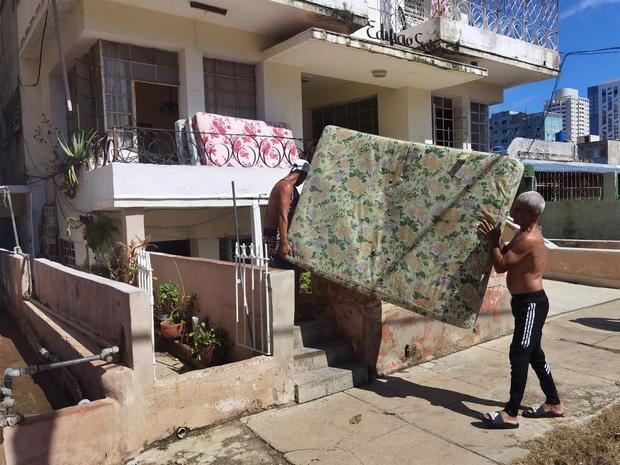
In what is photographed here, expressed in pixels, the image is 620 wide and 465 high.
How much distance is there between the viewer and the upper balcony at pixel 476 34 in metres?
10.8

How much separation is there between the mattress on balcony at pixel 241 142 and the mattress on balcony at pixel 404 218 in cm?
340

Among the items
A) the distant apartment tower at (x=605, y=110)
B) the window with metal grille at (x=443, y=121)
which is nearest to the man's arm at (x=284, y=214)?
the window with metal grille at (x=443, y=121)

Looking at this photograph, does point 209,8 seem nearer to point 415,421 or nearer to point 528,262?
point 528,262

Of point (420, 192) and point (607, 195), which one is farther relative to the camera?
point (607, 195)

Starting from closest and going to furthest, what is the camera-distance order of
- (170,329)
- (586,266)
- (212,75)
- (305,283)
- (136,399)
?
(136,399), (170,329), (305,283), (212,75), (586,266)

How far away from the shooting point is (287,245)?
4848 millimetres

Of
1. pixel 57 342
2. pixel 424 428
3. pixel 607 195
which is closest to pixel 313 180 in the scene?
pixel 424 428

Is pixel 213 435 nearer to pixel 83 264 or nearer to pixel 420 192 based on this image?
pixel 420 192

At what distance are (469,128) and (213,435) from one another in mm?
11627

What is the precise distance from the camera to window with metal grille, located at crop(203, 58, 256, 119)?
9.21m

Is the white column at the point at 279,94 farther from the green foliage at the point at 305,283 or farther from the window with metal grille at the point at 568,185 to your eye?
the window with metal grille at the point at 568,185

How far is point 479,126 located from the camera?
14.0 metres

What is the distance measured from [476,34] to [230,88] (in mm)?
5926

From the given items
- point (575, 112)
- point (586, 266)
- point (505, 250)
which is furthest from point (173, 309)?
point (575, 112)
